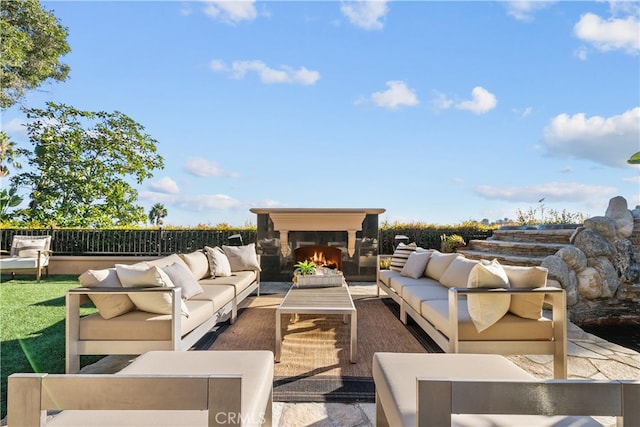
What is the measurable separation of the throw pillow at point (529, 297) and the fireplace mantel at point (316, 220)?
187 inches

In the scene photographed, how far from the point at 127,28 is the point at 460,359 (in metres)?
7.21

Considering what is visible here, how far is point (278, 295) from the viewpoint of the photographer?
6273mm

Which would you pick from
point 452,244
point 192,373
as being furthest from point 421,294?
point 452,244

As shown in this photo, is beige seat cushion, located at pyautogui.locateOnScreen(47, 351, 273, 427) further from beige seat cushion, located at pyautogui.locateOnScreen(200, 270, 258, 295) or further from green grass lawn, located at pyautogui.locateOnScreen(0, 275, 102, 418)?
beige seat cushion, located at pyautogui.locateOnScreen(200, 270, 258, 295)

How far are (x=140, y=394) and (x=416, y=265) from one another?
4546 millimetres

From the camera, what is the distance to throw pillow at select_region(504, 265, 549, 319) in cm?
279

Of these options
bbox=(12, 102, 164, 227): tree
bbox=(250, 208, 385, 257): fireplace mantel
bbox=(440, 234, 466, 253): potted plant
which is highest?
bbox=(12, 102, 164, 227): tree

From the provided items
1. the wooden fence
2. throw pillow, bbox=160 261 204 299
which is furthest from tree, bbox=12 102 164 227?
throw pillow, bbox=160 261 204 299

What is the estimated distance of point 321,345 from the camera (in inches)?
143

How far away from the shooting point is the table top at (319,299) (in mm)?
3420

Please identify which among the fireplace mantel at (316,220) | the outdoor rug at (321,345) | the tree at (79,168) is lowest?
the outdoor rug at (321,345)

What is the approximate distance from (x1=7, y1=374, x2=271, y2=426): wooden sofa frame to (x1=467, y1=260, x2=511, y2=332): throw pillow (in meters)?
2.27

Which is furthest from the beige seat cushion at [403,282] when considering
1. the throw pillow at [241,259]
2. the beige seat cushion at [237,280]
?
the throw pillow at [241,259]

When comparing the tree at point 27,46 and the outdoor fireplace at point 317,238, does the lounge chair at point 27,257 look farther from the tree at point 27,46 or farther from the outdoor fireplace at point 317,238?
the outdoor fireplace at point 317,238
